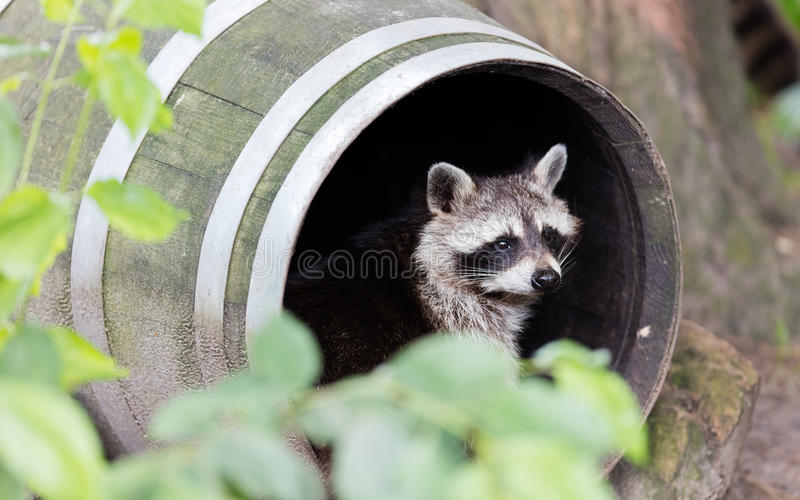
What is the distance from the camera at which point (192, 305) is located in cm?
206

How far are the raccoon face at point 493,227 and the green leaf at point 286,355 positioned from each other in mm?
2024

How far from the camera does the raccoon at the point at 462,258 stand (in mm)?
2791

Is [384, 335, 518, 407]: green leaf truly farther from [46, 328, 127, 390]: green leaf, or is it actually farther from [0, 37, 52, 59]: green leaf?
[0, 37, 52, 59]: green leaf

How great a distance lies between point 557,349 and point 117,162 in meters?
1.51

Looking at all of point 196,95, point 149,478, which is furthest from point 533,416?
point 196,95

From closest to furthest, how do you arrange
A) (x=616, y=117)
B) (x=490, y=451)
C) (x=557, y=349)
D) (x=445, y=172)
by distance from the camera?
1. (x=490, y=451)
2. (x=557, y=349)
3. (x=616, y=117)
4. (x=445, y=172)

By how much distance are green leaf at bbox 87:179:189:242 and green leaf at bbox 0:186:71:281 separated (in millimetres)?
77

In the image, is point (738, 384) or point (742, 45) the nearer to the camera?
point (738, 384)

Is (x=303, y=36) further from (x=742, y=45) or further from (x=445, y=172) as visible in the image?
(x=742, y=45)

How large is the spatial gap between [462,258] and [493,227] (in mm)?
154

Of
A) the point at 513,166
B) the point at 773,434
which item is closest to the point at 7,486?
the point at 513,166

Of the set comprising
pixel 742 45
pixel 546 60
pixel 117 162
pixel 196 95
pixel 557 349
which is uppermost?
pixel 742 45

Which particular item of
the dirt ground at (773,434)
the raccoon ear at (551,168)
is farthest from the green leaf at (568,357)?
the dirt ground at (773,434)

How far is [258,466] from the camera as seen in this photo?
0.78 meters
